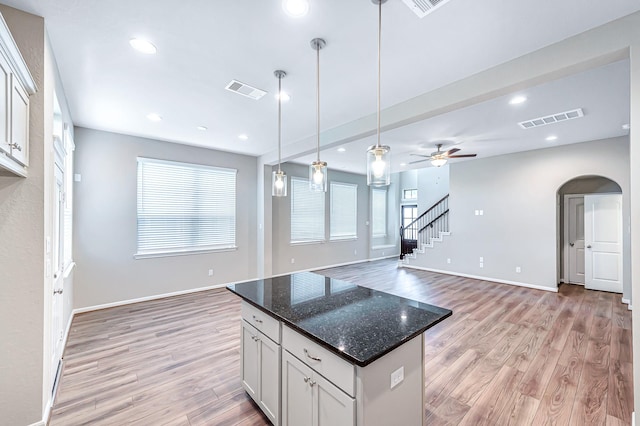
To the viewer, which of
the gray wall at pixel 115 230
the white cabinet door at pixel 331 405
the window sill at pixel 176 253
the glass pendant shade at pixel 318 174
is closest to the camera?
the white cabinet door at pixel 331 405

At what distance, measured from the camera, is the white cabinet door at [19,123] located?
1641mm

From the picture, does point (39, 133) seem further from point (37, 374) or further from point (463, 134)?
point (463, 134)

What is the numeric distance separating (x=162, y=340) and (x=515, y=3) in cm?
470

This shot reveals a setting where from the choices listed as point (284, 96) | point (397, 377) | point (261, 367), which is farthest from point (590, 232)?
point (261, 367)

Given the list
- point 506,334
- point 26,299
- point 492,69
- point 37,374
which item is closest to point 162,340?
point 37,374

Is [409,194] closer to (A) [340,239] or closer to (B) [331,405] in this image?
(A) [340,239]

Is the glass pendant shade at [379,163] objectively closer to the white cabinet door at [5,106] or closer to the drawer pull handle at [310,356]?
the drawer pull handle at [310,356]

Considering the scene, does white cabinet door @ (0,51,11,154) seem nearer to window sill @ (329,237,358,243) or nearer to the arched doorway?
window sill @ (329,237,358,243)

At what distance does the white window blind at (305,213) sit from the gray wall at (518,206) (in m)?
3.45

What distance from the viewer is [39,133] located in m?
1.95

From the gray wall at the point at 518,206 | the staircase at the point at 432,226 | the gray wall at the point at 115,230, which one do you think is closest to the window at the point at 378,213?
the staircase at the point at 432,226

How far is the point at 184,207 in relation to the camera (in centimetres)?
524

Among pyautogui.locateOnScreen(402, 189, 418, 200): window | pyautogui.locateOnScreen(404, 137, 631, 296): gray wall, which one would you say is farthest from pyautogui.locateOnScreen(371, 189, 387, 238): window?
pyautogui.locateOnScreen(404, 137, 631, 296): gray wall

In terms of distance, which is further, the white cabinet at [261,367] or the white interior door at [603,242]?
the white interior door at [603,242]
